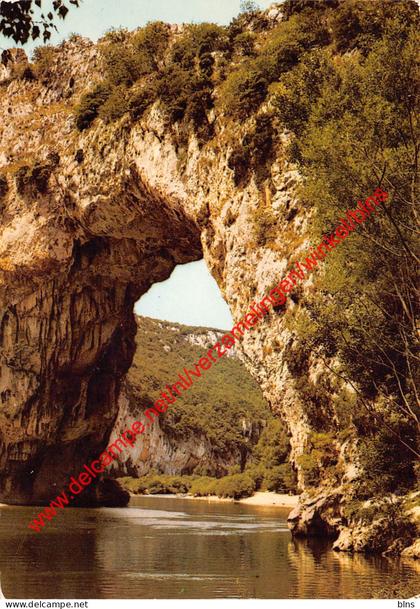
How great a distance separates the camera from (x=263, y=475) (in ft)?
247

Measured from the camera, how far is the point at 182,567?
57.5ft

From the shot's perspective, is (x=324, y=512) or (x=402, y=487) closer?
(x=402, y=487)

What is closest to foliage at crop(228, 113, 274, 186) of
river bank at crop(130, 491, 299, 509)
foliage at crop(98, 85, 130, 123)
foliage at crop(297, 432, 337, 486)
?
foliage at crop(98, 85, 130, 123)

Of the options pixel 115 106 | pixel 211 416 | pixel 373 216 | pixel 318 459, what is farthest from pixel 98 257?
pixel 211 416

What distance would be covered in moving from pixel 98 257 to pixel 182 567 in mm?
28109

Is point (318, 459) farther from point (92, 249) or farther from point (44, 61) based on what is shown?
point (44, 61)

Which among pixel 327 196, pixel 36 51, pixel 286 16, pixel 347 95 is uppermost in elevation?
pixel 36 51

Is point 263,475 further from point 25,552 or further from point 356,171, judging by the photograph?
point 356,171

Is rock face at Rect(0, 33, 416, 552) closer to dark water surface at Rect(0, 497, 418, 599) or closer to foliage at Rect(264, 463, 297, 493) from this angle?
dark water surface at Rect(0, 497, 418, 599)

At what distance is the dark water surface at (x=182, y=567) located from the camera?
13.7m

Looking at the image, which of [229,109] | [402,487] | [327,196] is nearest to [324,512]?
[402,487]

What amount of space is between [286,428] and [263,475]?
166 feet

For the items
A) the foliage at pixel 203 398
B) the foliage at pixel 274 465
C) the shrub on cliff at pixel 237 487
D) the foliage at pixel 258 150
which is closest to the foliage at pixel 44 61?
the foliage at pixel 258 150

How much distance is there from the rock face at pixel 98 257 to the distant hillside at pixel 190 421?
37.0m
